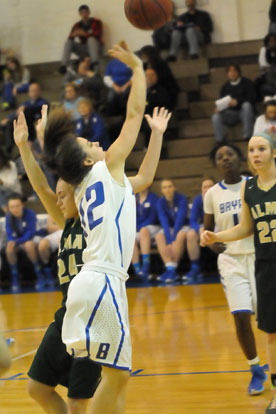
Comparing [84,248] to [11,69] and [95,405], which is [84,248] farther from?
[11,69]

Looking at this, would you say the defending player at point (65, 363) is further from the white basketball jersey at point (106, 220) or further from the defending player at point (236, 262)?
the defending player at point (236, 262)

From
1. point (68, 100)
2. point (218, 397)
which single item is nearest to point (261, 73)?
point (68, 100)

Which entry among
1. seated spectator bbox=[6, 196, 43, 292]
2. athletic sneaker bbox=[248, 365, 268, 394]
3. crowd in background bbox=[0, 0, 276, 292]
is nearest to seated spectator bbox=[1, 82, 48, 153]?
crowd in background bbox=[0, 0, 276, 292]

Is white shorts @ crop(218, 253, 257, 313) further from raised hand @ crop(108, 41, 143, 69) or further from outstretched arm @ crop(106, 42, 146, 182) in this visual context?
raised hand @ crop(108, 41, 143, 69)

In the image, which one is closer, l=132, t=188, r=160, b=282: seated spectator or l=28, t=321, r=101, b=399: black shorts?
l=28, t=321, r=101, b=399: black shorts

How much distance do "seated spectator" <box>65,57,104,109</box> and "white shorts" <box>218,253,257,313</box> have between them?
8968mm

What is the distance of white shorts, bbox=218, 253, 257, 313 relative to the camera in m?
5.14

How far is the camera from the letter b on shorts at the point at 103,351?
10.8 ft

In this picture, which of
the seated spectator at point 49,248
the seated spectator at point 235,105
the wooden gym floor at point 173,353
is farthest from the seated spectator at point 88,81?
the wooden gym floor at point 173,353

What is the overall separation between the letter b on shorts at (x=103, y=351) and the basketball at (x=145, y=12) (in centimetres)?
394

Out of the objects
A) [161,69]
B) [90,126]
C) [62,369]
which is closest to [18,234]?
[90,126]

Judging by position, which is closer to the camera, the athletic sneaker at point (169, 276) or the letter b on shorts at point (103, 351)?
the letter b on shorts at point (103, 351)

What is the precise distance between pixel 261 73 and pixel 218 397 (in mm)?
9247

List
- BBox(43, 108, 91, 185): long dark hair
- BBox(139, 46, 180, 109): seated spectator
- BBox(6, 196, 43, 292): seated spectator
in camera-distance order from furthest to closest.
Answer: BBox(139, 46, 180, 109): seated spectator < BBox(6, 196, 43, 292): seated spectator < BBox(43, 108, 91, 185): long dark hair
